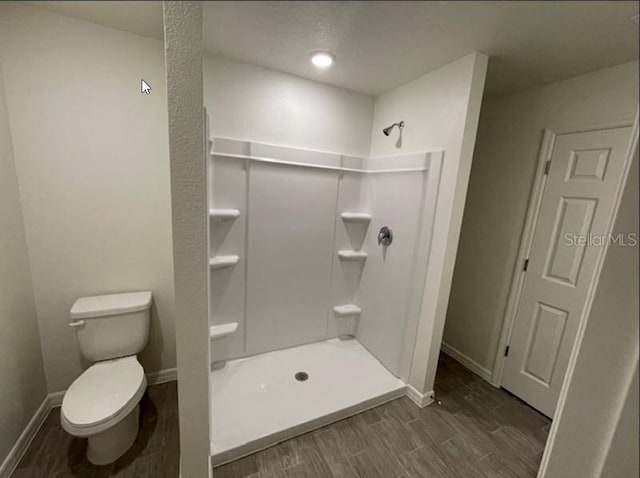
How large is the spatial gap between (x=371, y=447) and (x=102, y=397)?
4.65 feet

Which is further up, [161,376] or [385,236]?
[385,236]

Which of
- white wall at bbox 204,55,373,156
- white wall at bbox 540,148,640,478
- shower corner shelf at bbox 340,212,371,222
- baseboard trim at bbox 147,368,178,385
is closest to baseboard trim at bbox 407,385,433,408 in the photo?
white wall at bbox 540,148,640,478

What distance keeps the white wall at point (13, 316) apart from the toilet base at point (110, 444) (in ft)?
1.18

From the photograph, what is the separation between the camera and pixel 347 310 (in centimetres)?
227

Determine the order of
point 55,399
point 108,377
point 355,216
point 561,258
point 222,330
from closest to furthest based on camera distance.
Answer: point 561,258
point 108,377
point 55,399
point 222,330
point 355,216

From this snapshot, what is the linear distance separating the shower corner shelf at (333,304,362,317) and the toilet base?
1498 mm

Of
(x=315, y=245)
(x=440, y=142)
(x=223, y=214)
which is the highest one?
(x=440, y=142)

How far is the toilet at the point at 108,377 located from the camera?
118cm

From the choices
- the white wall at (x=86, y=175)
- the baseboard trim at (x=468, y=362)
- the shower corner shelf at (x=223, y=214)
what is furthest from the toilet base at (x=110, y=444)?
the baseboard trim at (x=468, y=362)

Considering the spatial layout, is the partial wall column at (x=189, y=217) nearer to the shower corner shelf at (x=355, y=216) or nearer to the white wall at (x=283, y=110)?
the white wall at (x=283, y=110)

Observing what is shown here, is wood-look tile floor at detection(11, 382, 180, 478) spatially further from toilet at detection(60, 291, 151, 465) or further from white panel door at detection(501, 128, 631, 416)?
white panel door at detection(501, 128, 631, 416)

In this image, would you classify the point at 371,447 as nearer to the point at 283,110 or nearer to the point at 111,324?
the point at 111,324

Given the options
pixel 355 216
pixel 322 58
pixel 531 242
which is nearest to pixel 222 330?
pixel 355 216

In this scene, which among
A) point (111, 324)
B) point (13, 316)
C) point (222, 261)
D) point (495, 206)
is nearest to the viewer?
point (13, 316)
